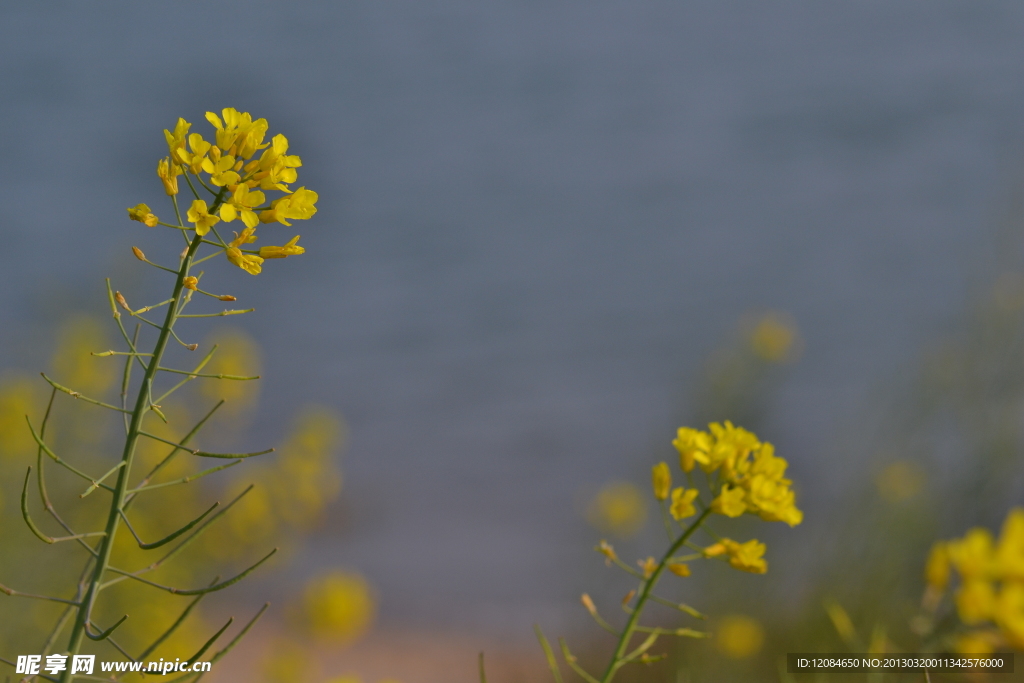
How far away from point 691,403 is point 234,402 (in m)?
3.14

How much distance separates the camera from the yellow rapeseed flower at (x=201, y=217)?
3.19 ft

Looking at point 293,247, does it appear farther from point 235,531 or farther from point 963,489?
point 963,489

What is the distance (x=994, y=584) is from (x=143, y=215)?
1380mm

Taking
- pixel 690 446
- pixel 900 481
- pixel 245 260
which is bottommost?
pixel 690 446

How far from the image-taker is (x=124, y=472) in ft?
3.15

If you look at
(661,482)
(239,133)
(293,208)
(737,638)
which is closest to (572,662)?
(661,482)

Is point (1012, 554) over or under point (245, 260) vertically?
under

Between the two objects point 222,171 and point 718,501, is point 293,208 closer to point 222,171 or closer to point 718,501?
point 222,171

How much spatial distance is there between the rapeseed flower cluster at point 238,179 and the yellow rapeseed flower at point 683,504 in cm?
83

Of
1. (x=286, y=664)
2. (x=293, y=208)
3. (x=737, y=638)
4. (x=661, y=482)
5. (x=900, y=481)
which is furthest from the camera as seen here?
(x=900, y=481)

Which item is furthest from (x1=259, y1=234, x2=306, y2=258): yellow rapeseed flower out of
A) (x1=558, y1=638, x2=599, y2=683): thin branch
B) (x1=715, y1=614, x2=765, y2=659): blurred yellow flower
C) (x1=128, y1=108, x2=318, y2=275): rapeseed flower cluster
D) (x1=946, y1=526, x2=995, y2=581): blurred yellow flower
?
(x1=715, y1=614, x2=765, y2=659): blurred yellow flower

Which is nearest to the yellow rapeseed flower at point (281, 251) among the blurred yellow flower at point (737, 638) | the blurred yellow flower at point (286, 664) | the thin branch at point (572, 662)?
the thin branch at point (572, 662)

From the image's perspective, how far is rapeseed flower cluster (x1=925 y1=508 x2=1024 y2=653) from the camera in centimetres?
85

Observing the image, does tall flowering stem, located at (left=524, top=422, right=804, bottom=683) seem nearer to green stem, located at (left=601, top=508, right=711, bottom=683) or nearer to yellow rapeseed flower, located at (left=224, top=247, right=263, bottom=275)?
green stem, located at (left=601, top=508, right=711, bottom=683)
